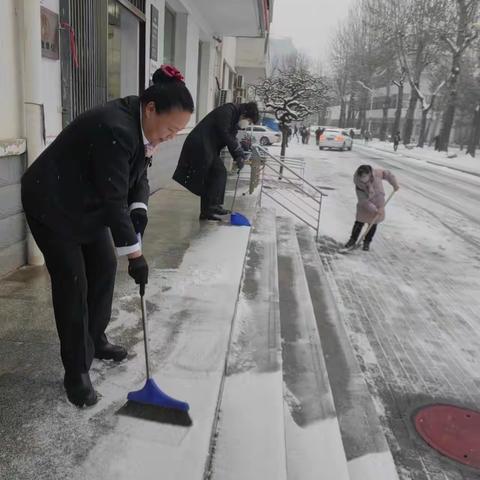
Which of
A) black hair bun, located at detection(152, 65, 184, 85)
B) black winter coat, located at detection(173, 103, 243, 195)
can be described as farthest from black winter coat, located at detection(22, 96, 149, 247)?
black winter coat, located at detection(173, 103, 243, 195)

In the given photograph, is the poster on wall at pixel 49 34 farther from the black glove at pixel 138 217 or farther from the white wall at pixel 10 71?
the black glove at pixel 138 217

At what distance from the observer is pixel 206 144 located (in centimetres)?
552

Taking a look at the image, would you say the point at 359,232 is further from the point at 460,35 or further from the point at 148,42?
the point at 460,35

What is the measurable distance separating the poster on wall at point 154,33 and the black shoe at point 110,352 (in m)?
5.59

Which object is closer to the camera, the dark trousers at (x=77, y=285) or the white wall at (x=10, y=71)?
the dark trousers at (x=77, y=285)

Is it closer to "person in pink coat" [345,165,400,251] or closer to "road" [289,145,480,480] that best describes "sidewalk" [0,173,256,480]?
"road" [289,145,480,480]

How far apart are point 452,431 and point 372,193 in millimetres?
4539

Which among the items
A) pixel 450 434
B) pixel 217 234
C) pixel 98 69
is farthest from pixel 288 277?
pixel 98 69

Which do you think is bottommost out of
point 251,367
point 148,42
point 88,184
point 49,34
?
point 251,367

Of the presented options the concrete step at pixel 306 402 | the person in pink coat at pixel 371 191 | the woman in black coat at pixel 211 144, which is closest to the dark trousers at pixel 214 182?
the woman in black coat at pixel 211 144

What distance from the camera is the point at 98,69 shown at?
543 centimetres

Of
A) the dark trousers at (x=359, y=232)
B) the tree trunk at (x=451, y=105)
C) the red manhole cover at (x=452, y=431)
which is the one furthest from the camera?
the tree trunk at (x=451, y=105)

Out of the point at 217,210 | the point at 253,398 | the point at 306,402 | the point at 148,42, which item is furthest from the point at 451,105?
the point at 253,398

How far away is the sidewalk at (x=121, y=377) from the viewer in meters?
1.94
